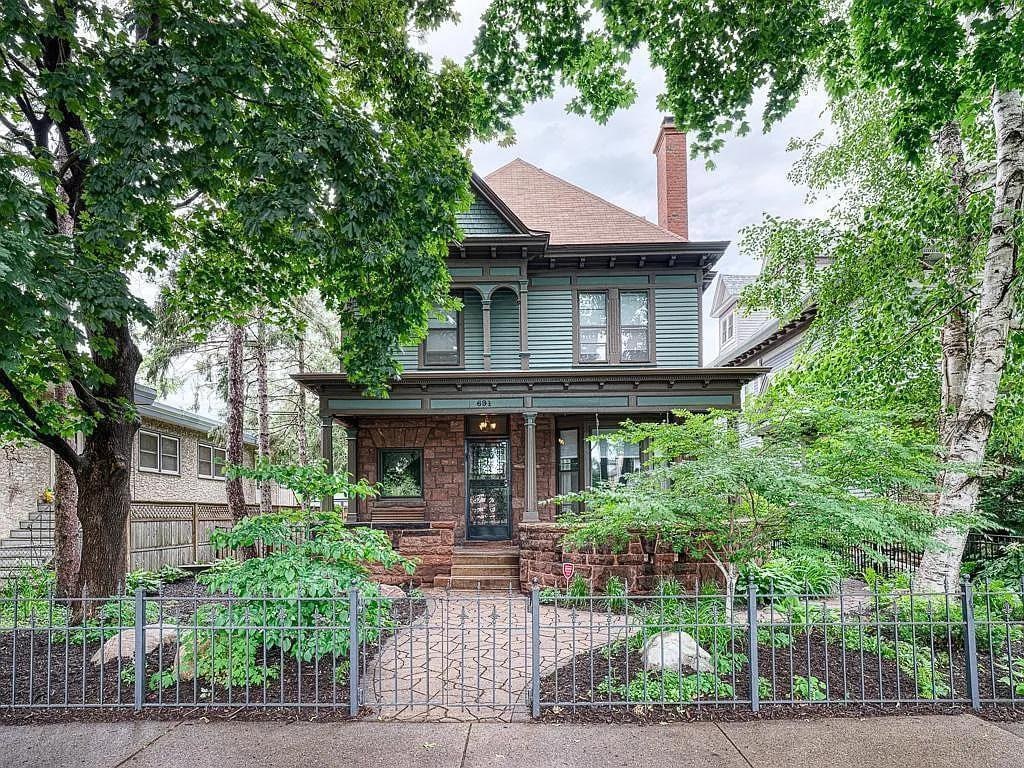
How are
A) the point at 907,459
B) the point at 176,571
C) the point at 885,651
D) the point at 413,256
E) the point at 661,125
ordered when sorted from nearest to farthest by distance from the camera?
1. the point at 907,459
2. the point at 885,651
3. the point at 413,256
4. the point at 176,571
5. the point at 661,125

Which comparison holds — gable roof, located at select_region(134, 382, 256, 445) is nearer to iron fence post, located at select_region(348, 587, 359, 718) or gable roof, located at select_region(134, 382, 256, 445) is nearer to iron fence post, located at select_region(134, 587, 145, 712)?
iron fence post, located at select_region(134, 587, 145, 712)

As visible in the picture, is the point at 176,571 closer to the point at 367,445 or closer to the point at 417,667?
the point at 367,445

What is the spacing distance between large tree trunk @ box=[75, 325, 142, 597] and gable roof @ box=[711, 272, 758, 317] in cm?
2094

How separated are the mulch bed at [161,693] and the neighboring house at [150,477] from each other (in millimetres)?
5531

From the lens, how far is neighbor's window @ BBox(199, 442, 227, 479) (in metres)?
18.5

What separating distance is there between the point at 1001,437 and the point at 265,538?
10063 mm

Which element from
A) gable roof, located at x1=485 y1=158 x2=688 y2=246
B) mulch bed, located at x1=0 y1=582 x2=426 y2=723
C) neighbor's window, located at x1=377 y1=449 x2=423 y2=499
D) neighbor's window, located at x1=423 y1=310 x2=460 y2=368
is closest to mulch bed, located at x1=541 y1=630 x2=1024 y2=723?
mulch bed, located at x1=0 y1=582 x2=426 y2=723

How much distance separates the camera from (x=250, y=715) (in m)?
5.02

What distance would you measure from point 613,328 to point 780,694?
8857 millimetres

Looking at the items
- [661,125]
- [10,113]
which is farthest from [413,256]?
[661,125]

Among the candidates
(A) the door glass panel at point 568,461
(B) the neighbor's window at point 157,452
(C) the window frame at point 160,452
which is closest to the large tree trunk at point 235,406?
(C) the window frame at point 160,452

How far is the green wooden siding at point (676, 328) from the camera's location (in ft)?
43.3

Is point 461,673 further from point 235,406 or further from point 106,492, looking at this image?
point 235,406

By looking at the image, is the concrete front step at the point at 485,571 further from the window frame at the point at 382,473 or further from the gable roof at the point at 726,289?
the gable roof at the point at 726,289
